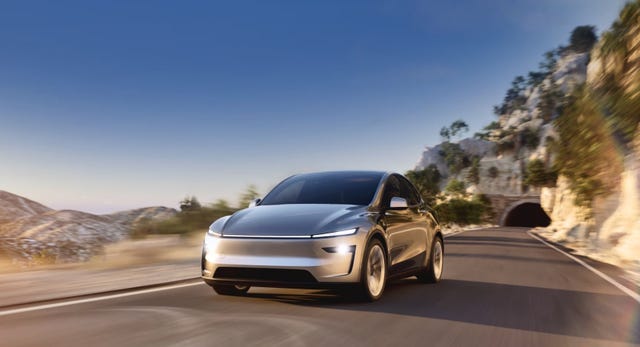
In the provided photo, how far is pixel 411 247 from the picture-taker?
880 centimetres

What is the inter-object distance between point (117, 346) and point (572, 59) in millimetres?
150318

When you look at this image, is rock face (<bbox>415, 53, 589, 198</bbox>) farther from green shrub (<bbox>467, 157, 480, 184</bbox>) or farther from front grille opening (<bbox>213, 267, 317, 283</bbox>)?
front grille opening (<bbox>213, 267, 317, 283</bbox>)

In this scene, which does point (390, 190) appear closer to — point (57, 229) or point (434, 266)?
point (434, 266)

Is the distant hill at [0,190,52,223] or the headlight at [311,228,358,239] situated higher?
the distant hill at [0,190,52,223]

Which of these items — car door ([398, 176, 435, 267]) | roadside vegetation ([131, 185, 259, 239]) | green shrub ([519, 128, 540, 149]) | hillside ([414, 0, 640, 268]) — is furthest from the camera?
green shrub ([519, 128, 540, 149])

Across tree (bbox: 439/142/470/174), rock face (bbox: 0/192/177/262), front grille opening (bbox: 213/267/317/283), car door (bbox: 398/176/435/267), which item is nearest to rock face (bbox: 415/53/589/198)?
tree (bbox: 439/142/470/174)

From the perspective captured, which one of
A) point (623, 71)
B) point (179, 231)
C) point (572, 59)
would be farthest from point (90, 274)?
point (572, 59)

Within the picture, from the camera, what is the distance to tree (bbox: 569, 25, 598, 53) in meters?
146

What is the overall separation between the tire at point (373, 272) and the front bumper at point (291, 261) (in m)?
0.14

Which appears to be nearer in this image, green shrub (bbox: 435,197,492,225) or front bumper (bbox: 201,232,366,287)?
front bumper (bbox: 201,232,366,287)

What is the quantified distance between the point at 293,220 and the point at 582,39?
15527 cm

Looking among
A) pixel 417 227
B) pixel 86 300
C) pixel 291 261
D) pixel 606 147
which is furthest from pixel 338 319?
pixel 606 147

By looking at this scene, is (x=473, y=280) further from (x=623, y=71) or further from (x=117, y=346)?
(x=623, y=71)

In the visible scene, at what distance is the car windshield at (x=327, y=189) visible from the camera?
8.09 m
